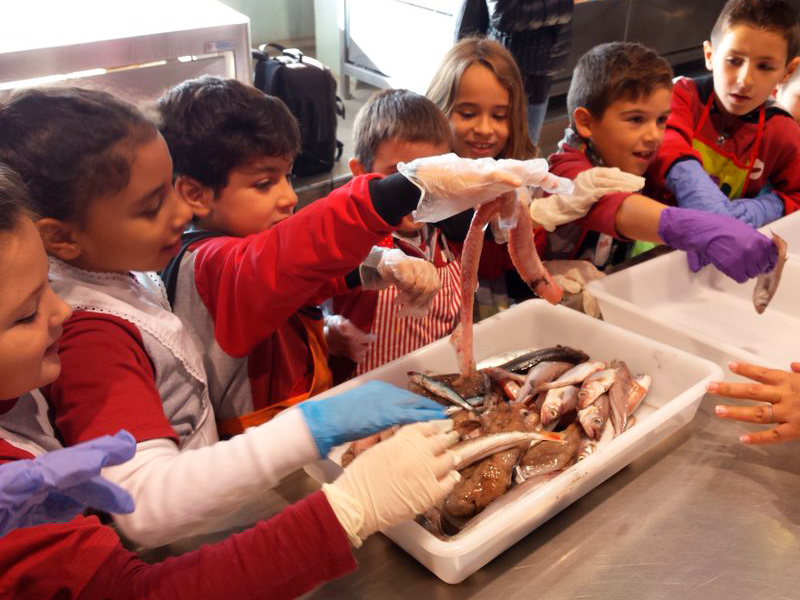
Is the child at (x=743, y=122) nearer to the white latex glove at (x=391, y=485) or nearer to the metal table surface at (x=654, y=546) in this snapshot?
the metal table surface at (x=654, y=546)

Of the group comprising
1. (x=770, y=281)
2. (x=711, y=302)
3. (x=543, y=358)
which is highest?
(x=770, y=281)

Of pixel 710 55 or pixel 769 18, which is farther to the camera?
pixel 710 55

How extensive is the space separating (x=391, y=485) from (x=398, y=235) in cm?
112

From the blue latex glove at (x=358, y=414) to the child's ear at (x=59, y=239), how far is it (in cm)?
48

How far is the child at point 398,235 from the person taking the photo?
6.04 feet

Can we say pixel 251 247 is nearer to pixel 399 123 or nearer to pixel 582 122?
pixel 399 123

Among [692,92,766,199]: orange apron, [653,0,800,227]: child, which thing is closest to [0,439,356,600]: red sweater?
[653,0,800,227]: child

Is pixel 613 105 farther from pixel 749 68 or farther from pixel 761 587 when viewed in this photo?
pixel 761 587

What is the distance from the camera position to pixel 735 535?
117 cm

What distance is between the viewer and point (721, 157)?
2658 mm

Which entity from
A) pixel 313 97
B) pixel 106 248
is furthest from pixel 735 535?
pixel 313 97

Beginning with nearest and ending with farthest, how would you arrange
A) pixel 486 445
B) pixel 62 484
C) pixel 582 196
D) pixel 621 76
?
pixel 62 484 → pixel 486 445 → pixel 582 196 → pixel 621 76

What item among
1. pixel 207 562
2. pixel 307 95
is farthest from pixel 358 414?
pixel 307 95

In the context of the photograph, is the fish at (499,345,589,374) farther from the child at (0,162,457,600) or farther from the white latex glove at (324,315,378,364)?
the child at (0,162,457,600)
